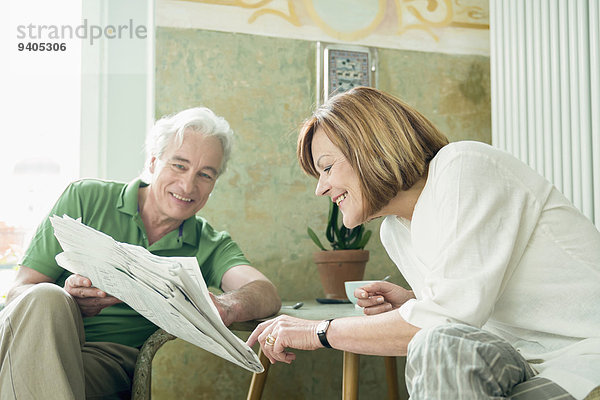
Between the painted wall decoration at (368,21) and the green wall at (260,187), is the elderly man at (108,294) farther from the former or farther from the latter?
the painted wall decoration at (368,21)

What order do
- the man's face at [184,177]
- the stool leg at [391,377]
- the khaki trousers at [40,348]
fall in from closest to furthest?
the khaki trousers at [40,348] → the man's face at [184,177] → the stool leg at [391,377]

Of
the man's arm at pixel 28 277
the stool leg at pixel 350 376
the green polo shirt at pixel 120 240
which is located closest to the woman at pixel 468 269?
the stool leg at pixel 350 376

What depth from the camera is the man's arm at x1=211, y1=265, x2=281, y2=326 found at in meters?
1.48

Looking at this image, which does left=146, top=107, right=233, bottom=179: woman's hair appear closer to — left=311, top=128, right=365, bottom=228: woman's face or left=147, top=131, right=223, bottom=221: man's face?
left=147, top=131, right=223, bottom=221: man's face

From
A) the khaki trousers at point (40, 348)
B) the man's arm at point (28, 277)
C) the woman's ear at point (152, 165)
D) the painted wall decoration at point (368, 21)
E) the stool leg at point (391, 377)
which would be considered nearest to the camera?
the khaki trousers at point (40, 348)

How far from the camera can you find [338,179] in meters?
1.31

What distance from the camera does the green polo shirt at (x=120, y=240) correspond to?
1650mm

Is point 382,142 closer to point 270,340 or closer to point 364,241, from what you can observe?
point 270,340

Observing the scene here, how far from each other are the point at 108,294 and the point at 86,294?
84 mm

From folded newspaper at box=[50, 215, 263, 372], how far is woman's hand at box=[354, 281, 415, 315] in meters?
0.34

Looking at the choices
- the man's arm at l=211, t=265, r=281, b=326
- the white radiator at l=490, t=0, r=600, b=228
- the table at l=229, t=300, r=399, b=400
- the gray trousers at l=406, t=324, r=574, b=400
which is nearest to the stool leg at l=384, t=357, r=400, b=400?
the table at l=229, t=300, r=399, b=400

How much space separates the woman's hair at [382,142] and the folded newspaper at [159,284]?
410 mm

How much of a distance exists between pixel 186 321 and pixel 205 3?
159cm

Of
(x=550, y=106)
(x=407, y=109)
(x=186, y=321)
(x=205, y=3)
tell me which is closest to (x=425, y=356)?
(x=186, y=321)
